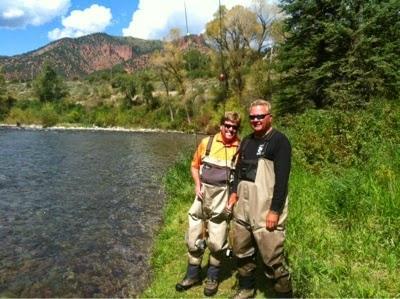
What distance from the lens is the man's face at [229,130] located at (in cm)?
575

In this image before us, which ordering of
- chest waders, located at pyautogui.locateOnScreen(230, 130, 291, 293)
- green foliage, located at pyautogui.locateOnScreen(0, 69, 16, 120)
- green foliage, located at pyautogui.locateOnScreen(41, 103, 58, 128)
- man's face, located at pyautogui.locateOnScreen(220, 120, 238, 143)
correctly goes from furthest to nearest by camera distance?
green foliage, located at pyautogui.locateOnScreen(0, 69, 16, 120)
green foliage, located at pyautogui.locateOnScreen(41, 103, 58, 128)
man's face, located at pyautogui.locateOnScreen(220, 120, 238, 143)
chest waders, located at pyautogui.locateOnScreen(230, 130, 291, 293)

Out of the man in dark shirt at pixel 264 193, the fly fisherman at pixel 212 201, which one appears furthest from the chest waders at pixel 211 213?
the man in dark shirt at pixel 264 193

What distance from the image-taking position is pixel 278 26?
44062mm

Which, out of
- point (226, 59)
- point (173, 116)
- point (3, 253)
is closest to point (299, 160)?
point (3, 253)

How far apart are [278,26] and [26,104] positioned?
49933 millimetres

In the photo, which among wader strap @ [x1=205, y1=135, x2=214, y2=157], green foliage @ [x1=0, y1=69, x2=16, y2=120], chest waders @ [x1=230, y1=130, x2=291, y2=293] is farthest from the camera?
green foliage @ [x1=0, y1=69, x2=16, y2=120]

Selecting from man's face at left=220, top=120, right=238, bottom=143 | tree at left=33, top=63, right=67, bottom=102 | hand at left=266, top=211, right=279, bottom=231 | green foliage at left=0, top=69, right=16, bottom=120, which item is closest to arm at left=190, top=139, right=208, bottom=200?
man's face at left=220, top=120, right=238, bottom=143

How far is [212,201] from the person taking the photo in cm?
590

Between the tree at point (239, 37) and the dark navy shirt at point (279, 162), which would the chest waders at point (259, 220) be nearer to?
the dark navy shirt at point (279, 162)

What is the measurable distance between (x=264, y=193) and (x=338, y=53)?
18.1 metres

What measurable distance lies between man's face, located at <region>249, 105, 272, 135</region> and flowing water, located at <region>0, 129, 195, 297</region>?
340cm

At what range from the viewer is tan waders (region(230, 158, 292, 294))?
5.14 meters

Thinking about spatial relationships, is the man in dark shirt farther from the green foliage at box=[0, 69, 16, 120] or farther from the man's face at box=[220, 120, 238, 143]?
the green foliage at box=[0, 69, 16, 120]

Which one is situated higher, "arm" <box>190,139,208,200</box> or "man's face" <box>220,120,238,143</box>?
"man's face" <box>220,120,238,143</box>
